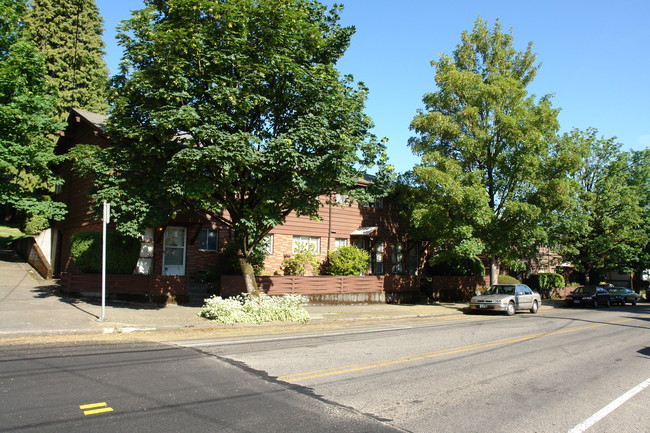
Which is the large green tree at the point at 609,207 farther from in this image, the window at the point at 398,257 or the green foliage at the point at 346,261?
the green foliage at the point at 346,261

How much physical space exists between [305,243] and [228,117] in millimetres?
12187

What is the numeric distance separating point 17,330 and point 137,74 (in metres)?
7.22

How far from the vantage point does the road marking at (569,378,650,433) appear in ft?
17.8

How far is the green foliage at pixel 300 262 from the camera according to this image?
22.7m

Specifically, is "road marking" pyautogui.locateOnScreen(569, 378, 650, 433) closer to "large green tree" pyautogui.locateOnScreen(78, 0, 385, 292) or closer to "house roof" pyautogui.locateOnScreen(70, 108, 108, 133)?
"large green tree" pyautogui.locateOnScreen(78, 0, 385, 292)

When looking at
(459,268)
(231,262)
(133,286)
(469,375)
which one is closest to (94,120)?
(133,286)

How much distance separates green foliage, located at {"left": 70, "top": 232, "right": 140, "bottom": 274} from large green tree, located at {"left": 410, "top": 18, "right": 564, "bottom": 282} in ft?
41.8

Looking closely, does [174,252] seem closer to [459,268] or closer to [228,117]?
[228,117]

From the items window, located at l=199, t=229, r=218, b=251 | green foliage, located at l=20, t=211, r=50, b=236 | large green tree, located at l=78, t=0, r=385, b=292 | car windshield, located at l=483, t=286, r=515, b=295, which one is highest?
large green tree, located at l=78, t=0, r=385, b=292

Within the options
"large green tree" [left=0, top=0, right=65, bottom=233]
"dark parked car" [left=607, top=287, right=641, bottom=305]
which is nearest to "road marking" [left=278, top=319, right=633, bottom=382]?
"large green tree" [left=0, top=0, right=65, bottom=233]

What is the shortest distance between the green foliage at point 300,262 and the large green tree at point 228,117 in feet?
26.0

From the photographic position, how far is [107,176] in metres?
14.1

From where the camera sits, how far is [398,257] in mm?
29094

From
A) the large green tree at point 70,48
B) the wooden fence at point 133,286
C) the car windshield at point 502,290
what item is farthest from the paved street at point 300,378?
the large green tree at point 70,48
